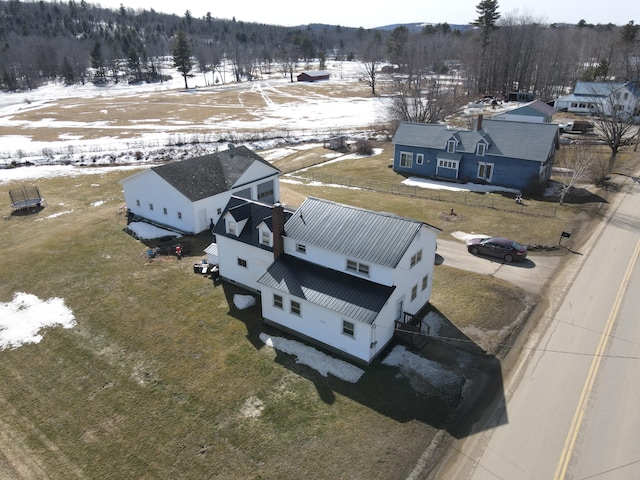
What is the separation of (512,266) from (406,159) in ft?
88.8

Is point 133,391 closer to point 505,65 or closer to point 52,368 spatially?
point 52,368

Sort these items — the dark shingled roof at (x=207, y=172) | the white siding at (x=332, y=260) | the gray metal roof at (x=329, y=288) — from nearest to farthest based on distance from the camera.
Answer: the gray metal roof at (x=329, y=288) < the white siding at (x=332, y=260) < the dark shingled roof at (x=207, y=172)

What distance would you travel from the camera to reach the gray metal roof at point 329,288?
2050 centimetres

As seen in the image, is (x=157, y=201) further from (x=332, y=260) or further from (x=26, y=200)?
(x=332, y=260)

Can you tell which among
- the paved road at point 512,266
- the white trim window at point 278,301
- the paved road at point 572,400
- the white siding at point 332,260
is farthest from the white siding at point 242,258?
the paved road at point 572,400

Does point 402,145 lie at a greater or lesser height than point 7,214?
greater

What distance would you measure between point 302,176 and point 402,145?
43.4 ft

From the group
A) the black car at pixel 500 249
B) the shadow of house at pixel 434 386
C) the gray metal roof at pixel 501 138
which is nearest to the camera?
the shadow of house at pixel 434 386

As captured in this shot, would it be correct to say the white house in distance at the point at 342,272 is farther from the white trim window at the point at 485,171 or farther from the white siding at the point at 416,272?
the white trim window at the point at 485,171

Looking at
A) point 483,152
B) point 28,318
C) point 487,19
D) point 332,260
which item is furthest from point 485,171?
point 487,19

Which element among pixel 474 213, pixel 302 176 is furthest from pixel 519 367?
pixel 302 176

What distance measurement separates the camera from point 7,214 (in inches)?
1704

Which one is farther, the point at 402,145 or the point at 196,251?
the point at 402,145

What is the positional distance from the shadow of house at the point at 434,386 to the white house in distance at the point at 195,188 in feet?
55.5
